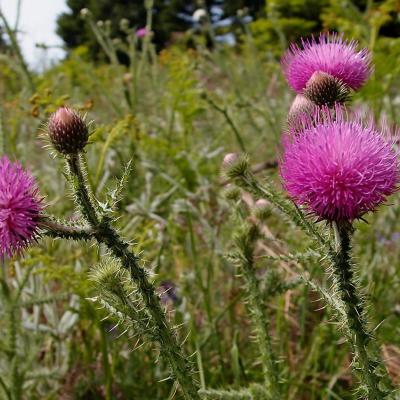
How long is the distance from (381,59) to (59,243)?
81.0 inches

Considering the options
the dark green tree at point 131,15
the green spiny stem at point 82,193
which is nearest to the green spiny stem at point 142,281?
Answer: the green spiny stem at point 82,193

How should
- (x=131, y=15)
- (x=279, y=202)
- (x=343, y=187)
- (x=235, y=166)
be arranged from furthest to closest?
(x=131, y=15)
(x=235, y=166)
(x=279, y=202)
(x=343, y=187)

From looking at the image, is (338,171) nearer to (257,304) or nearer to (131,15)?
(257,304)

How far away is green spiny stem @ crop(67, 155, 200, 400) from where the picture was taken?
0.96 meters

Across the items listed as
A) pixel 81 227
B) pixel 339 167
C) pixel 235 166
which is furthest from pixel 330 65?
pixel 81 227

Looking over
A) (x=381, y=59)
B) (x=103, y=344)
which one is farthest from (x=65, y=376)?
(x=381, y=59)

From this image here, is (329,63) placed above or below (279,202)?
above

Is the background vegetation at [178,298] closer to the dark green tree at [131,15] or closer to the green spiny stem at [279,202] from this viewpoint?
the green spiny stem at [279,202]

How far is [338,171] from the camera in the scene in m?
0.94

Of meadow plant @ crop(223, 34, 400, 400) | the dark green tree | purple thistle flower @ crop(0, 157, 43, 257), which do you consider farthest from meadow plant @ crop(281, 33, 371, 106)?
the dark green tree

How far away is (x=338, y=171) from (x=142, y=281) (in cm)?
41

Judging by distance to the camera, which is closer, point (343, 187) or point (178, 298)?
point (343, 187)

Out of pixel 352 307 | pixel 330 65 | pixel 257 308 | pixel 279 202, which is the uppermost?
pixel 330 65

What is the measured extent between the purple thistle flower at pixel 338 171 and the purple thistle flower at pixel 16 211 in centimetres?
45
